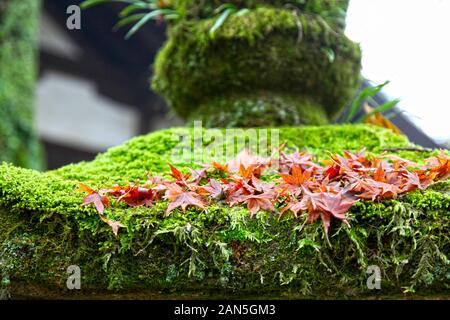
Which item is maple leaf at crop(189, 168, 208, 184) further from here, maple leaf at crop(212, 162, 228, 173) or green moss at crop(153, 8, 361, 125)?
green moss at crop(153, 8, 361, 125)

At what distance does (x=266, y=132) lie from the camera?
69.8 inches

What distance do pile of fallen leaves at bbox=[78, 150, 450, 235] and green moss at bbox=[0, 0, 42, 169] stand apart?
3592mm

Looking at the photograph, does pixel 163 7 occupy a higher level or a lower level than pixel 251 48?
higher

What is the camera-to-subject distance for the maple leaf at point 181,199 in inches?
43.2

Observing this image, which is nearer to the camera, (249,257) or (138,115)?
(249,257)

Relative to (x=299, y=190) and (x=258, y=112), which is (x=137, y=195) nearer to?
(x=299, y=190)

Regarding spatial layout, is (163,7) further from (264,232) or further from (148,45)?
(148,45)

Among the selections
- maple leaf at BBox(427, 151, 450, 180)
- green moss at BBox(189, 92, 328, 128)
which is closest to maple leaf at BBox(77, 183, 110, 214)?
maple leaf at BBox(427, 151, 450, 180)

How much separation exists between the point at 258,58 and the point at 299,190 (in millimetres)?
970
